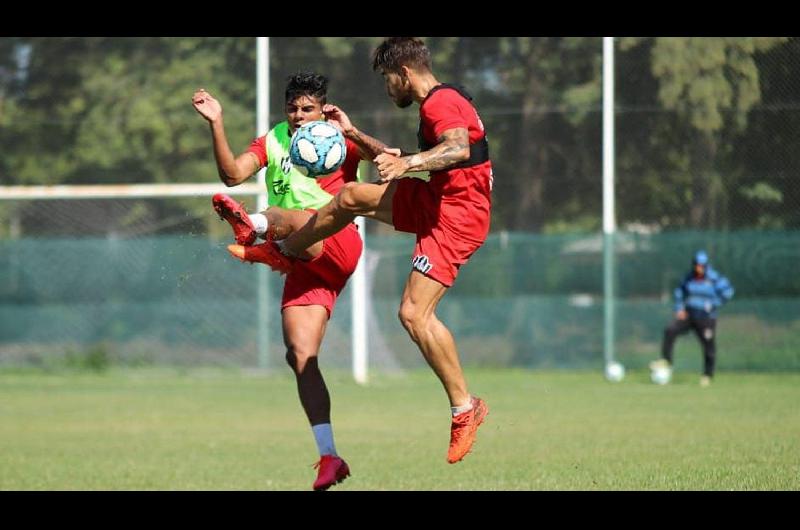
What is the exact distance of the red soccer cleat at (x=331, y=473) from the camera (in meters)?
9.23

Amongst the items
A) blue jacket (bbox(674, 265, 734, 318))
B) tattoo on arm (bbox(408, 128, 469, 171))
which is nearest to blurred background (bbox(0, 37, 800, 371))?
blue jacket (bbox(674, 265, 734, 318))

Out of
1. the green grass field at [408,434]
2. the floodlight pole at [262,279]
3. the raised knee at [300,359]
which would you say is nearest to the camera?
the raised knee at [300,359]

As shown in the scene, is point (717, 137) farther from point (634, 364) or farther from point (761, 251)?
point (634, 364)

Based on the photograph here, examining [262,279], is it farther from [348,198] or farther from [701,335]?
[348,198]

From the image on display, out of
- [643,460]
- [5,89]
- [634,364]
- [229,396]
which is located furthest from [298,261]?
[5,89]

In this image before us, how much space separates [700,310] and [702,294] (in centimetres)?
30

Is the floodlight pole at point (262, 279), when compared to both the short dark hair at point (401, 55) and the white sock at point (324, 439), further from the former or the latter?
the short dark hair at point (401, 55)

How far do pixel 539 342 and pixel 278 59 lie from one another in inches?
299

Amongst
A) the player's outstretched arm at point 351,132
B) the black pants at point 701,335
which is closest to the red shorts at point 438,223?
the player's outstretched arm at point 351,132

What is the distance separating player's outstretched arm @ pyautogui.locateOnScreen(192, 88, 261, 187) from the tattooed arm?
4.66 ft

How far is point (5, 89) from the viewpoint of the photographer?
28219 millimetres

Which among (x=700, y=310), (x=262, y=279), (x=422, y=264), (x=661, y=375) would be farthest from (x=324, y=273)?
(x=262, y=279)

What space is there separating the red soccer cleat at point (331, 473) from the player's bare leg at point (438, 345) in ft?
2.77

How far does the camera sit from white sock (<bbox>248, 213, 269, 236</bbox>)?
9.46 m
